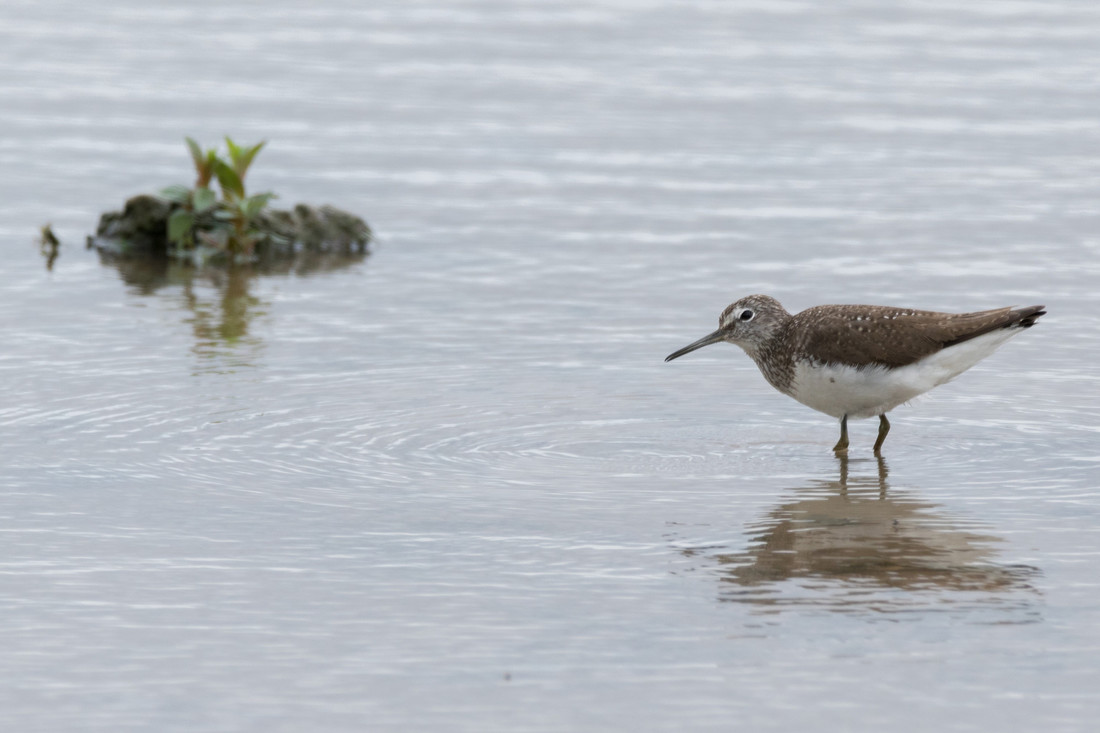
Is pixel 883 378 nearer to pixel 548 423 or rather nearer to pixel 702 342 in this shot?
pixel 702 342

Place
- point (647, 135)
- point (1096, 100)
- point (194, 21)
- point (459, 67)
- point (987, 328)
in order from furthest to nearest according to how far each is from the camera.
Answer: point (194, 21), point (459, 67), point (1096, 100), point (647, 135), point (987, 328)

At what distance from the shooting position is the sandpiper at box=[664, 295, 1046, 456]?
10031 millimetres

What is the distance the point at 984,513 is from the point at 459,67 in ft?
54.4

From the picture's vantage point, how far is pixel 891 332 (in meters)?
10.2

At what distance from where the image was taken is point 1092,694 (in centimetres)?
627

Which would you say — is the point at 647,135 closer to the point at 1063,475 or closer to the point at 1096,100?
the point at 1096,100

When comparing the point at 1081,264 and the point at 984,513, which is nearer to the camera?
the point at 984,513

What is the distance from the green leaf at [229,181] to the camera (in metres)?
15.5

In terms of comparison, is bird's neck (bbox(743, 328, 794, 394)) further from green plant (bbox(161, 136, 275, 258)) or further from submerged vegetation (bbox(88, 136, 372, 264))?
submerged vegetation (bbox(88, 136, 372, 264))

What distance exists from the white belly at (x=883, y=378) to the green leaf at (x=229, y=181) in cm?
726

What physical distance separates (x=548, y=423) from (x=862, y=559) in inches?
117

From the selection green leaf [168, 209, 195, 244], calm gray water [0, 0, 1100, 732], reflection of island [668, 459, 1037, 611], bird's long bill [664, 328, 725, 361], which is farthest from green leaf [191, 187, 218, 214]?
reflection of island [668, 459, 1037, 611]

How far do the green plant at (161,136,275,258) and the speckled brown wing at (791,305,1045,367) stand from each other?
674 centimetres

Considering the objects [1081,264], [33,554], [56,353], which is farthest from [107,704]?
[1081,264]
